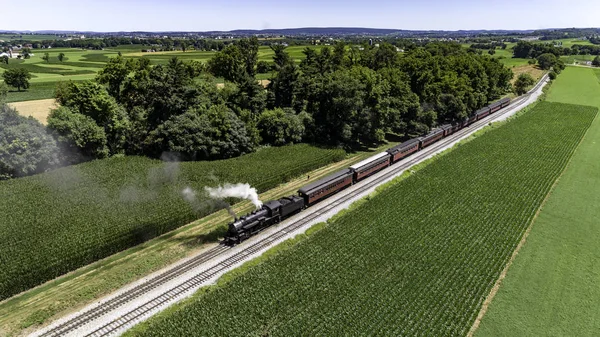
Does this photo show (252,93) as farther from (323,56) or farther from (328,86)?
(323,56)

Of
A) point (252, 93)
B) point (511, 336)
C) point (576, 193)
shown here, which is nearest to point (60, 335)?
point (511, 336)

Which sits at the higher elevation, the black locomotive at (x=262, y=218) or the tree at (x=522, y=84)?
the tree at (x=522, y=84)

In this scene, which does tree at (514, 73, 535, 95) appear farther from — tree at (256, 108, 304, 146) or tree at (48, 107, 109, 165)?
tree at (48, 107, 109, 165)

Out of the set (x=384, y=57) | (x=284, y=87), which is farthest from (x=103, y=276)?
(x=384, y=57)

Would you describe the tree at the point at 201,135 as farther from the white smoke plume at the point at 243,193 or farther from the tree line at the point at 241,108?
the white smoke plume at the point at 243,193

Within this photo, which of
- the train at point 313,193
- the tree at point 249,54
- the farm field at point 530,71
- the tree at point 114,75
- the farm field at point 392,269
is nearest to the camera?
the farm field at point 392,269

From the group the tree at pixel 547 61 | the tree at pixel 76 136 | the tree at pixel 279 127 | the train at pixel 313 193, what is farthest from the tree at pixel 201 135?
the tree at pixel 547 61
